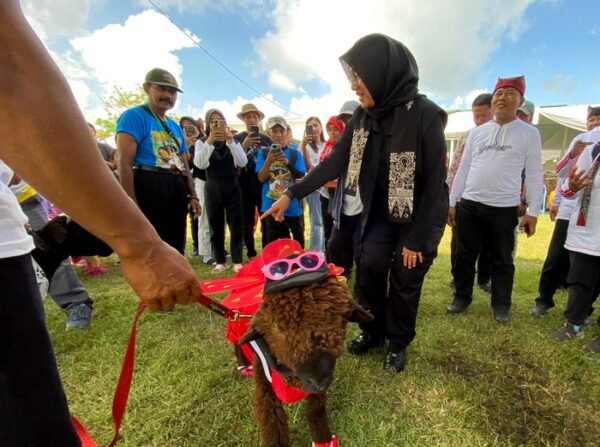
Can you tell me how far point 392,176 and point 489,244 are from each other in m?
1.97

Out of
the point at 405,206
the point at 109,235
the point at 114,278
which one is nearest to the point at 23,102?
the point at 109,235

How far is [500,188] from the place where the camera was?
3.17 metres

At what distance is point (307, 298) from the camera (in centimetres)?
133

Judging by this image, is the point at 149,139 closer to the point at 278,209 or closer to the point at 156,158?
the point at 156,158

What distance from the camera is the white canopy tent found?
41.2 feet

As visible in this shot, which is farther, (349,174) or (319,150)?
(319,150)

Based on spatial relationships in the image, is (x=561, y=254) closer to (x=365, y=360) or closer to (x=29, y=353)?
(x=365, y=360)

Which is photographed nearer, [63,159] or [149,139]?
[63,159]

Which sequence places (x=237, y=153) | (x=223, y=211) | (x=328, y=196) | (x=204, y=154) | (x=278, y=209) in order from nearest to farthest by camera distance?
(x=278, y=209) < (x=204, y=154) < (x=237, y=153) < (x=223, y=211) < (x=328, y=196)

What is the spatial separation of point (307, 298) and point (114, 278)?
444 centimetres

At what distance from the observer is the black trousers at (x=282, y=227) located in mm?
4609

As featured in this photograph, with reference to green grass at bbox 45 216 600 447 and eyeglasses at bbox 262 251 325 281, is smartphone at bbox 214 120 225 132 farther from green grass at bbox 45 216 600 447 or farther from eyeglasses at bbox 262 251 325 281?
eyeglasses at bbox 262 251 325 281

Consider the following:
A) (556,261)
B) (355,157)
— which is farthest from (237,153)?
(556,261)

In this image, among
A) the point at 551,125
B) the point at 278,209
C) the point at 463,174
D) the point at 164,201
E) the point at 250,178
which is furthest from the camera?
the point at 551,125
